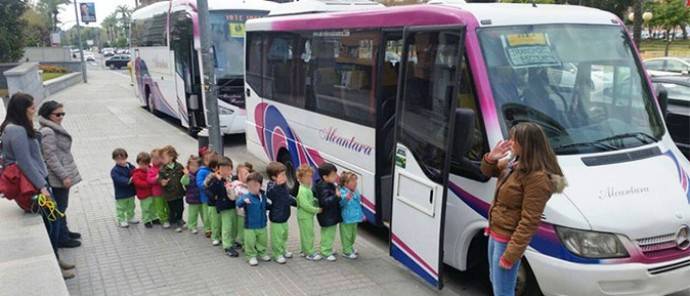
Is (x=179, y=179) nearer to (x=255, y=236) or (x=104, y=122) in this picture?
(x=255, y=236)

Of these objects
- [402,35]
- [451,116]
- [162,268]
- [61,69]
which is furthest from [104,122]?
[61,69]

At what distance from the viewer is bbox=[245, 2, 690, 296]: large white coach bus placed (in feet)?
13.3

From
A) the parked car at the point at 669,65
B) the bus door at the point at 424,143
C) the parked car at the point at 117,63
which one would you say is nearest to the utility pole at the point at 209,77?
the bus door at the point at 424,143

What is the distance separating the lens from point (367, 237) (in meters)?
6.82

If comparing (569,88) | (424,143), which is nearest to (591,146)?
(569,88)

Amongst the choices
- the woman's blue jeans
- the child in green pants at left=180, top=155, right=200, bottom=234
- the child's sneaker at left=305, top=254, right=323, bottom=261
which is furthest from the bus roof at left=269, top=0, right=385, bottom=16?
the woman's blue jeans

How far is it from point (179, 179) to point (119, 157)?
2.35 ft

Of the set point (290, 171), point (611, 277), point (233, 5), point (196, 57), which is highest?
point (233, 5)

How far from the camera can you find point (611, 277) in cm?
400

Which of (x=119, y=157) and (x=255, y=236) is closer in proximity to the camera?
(x=255, y=236)

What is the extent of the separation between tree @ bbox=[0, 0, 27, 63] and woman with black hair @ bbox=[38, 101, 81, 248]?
22.2 metres

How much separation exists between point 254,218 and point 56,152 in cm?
214

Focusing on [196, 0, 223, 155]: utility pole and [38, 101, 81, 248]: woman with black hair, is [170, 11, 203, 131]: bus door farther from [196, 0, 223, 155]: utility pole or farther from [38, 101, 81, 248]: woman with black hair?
[38, 101, 81, 248]: woman with black hair

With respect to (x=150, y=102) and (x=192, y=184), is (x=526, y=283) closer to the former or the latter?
(x=192, y=184)
